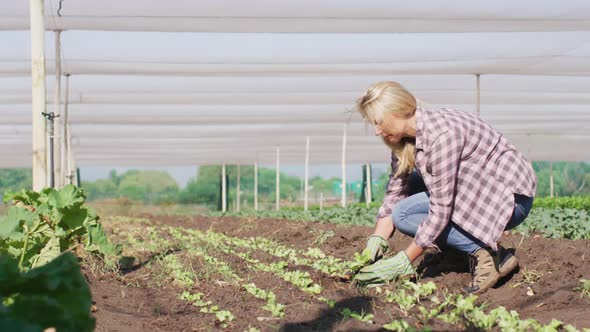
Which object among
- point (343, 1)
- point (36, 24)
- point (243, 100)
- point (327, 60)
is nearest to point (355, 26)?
point (343, 1)

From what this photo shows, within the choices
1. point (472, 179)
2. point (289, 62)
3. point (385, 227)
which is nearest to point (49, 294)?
point (472, 179)

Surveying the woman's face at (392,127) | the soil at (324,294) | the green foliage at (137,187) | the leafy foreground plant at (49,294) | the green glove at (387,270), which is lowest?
the green foliage at (137,187)

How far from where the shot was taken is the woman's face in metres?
3.91

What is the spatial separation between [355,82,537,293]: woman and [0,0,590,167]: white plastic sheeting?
427 cm

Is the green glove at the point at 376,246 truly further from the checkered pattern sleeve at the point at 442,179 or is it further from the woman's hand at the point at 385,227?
the checkered pattern sleeve at the point at 442,179

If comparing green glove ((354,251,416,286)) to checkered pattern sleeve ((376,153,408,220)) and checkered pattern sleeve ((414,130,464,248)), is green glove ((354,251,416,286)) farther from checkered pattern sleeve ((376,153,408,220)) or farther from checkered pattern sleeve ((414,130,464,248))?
checkered pattern sleeve ((376,153,408,220))

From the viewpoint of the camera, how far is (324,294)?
4.05m

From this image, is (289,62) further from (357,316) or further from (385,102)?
(357,316)

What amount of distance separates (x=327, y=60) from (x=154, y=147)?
38.7 feet

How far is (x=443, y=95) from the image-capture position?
1380 centimetres

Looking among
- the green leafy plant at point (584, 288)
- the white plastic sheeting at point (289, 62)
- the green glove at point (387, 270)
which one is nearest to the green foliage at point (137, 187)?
the white plastic sheeting at point (289, 62)

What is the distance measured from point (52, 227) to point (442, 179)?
9.34 feet

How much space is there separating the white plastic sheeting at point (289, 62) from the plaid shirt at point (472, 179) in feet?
14.1

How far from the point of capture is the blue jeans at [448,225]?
13.8 feet
